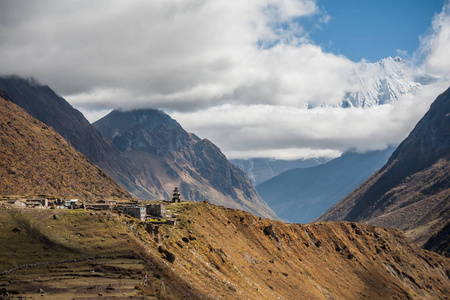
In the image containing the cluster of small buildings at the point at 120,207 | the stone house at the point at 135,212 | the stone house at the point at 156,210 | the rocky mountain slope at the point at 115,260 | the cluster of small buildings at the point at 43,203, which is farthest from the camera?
the stone house at the point at 156,210

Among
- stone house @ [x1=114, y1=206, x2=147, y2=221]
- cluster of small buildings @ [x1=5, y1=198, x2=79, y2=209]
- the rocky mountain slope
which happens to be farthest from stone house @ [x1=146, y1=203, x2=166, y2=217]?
cluster of small buildings @ [x1=5, y1=198, x2=79, y2=209]

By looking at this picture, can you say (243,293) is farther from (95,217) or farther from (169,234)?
(95,217)

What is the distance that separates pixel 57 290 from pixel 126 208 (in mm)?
61213

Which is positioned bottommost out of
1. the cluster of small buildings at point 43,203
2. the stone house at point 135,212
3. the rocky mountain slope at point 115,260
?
the rocky mountain slope at point 115,260

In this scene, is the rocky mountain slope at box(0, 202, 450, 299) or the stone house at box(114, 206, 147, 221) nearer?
the rocky mountain slope at box(0, 202, 450, 299)

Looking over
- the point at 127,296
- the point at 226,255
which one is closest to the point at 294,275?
the point at 226,255

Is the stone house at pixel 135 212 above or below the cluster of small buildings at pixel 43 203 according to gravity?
below

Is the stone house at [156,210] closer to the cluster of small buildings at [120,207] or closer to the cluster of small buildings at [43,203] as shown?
the cluster of small buildings at [120,207]

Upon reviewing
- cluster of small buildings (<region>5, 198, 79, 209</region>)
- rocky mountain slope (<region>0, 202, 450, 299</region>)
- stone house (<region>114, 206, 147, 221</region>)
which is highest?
cluster of small buildings (<region>5, 198, 79, 209</region>)

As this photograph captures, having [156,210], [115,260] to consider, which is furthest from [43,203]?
[115,260]

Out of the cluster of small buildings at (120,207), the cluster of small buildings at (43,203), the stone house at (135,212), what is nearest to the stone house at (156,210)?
the cluster of small buildings at (120,207)

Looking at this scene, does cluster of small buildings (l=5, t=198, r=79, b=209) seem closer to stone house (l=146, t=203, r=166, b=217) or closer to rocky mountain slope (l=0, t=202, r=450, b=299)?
rocky mountain slope (l=0, t=202, r=450, b=299)

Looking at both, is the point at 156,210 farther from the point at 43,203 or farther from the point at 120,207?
the point at 43,203

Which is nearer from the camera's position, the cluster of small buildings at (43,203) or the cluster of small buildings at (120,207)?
the cluster of small buildings at (43,203)
